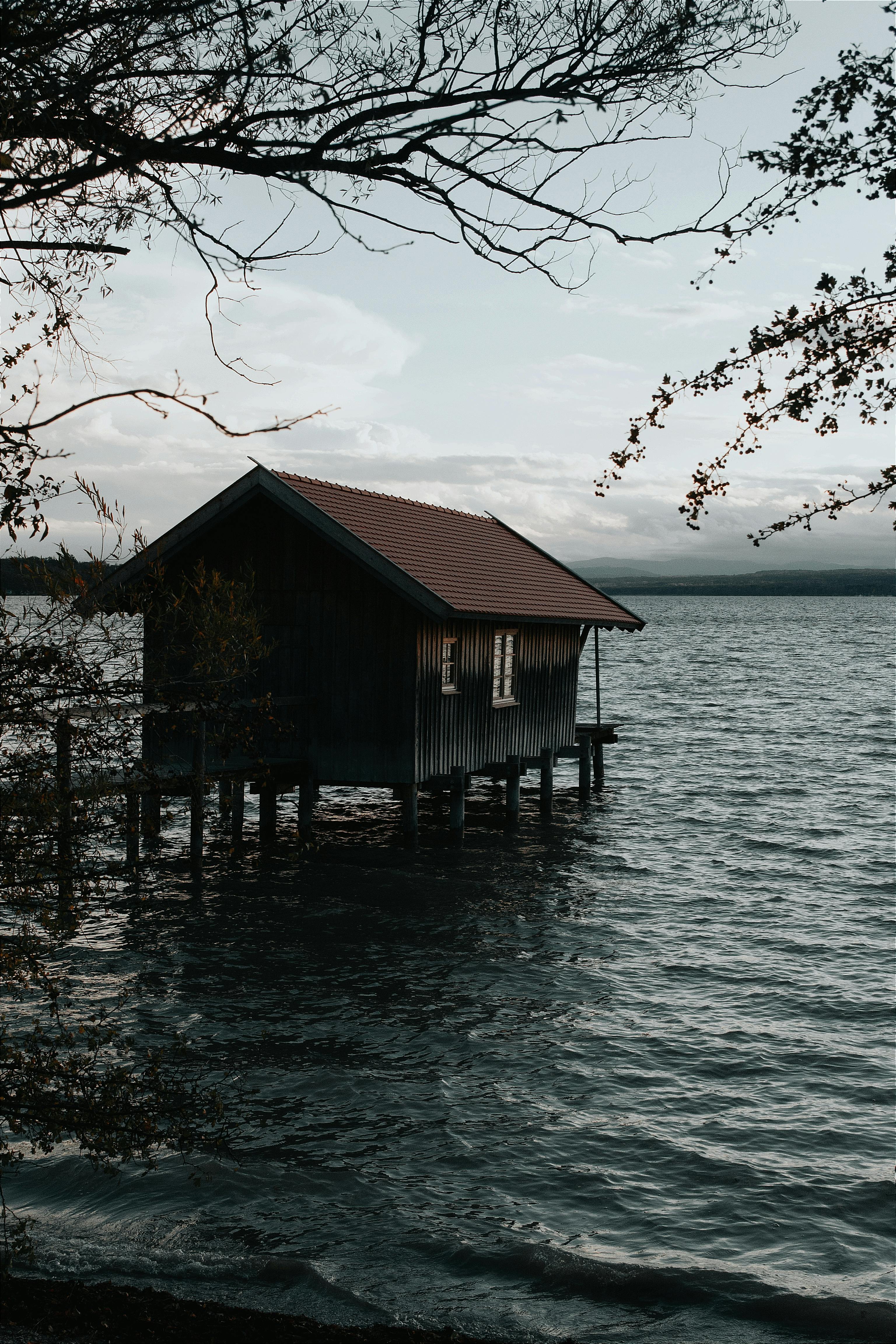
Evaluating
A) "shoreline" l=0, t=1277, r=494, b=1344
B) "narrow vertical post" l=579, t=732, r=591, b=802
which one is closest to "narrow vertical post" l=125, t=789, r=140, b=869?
"shoreline" l=0, t=1277, r=494, b=1344

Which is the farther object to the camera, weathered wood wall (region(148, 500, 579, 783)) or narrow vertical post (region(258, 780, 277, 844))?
narrow vertical post (region(258, 780, 277, 844))

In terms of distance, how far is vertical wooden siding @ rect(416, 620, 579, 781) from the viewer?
19297 millimetres

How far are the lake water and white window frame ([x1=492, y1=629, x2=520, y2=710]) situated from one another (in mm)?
2816

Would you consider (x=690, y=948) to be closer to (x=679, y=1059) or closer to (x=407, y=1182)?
(x=679, y=1059)

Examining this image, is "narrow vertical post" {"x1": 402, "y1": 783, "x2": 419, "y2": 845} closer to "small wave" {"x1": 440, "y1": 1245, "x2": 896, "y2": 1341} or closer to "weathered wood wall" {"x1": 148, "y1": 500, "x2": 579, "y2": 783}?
"weathered wood wall" {"x1": 148, "y1": 500, "x2": 579, "y2": 783}

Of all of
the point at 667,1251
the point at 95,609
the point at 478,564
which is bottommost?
the point at 667,1251

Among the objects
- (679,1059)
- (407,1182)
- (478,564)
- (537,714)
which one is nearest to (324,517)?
(478,564)

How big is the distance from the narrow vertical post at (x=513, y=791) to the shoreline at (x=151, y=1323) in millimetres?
16098

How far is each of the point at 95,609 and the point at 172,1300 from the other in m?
3.84

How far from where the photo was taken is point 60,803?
5422 millimetres

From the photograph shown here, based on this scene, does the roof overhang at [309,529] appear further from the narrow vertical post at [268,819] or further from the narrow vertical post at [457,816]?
the narrow vertical post at [268,819]

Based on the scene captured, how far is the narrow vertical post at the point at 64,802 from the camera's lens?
5.29 meters

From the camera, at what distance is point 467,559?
22.9m

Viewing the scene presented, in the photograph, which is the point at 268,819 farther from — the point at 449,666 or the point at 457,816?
the point at 449,666
